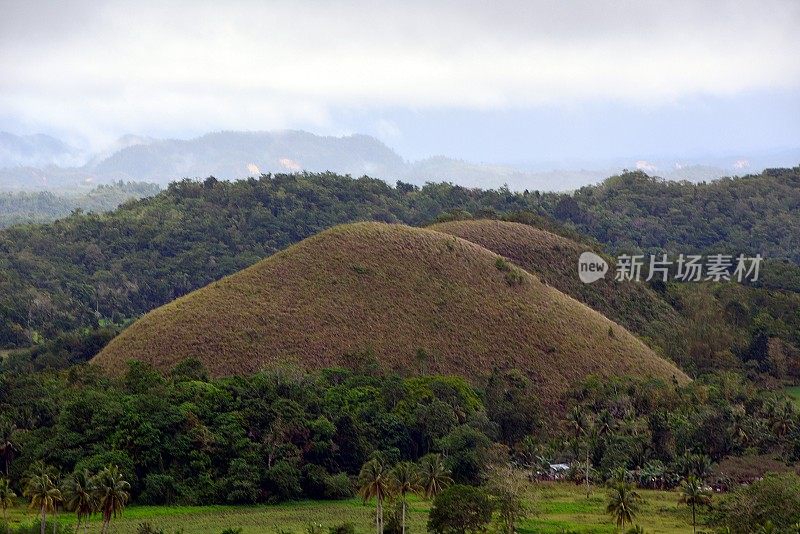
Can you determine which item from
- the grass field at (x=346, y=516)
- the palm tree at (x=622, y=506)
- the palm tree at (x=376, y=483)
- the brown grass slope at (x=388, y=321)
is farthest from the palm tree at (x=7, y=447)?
the palm tree at (x=622, y=506)

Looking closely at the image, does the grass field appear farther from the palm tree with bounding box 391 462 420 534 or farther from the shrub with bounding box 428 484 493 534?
the palm tree with bounding box 391 462 420 534

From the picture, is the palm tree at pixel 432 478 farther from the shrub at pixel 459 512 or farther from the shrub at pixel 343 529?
the shrub at pixel 343 529

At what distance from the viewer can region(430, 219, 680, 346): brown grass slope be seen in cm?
10269

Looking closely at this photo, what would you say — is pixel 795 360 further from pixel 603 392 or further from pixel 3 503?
pixel 3 503

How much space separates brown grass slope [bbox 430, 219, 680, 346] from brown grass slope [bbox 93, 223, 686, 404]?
30.6 feet

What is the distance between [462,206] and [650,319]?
66.0 meters

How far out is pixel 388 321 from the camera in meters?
83.9

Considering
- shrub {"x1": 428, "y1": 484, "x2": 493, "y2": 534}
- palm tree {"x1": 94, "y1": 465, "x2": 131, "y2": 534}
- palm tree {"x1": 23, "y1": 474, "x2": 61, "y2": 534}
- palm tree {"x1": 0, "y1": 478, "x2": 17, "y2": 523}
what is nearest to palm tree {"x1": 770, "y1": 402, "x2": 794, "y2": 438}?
shrub {"x1": 428, "y1": 484, "x2": 493, "y2": 534}

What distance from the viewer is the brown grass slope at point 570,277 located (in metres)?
103

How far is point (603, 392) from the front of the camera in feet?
251

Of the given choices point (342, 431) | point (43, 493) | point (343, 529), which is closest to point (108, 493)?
point (43, 493)

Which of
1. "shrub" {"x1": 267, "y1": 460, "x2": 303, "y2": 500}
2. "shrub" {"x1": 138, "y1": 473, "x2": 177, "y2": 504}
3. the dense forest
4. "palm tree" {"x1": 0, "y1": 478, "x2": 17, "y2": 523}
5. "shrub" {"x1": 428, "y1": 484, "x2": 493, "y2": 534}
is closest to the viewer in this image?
"shrub" {"x1": 428, "y1": 484, "x2": 493, "y2": 534}

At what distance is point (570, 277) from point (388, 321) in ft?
90.0

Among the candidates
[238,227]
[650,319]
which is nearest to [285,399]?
[650,319]
